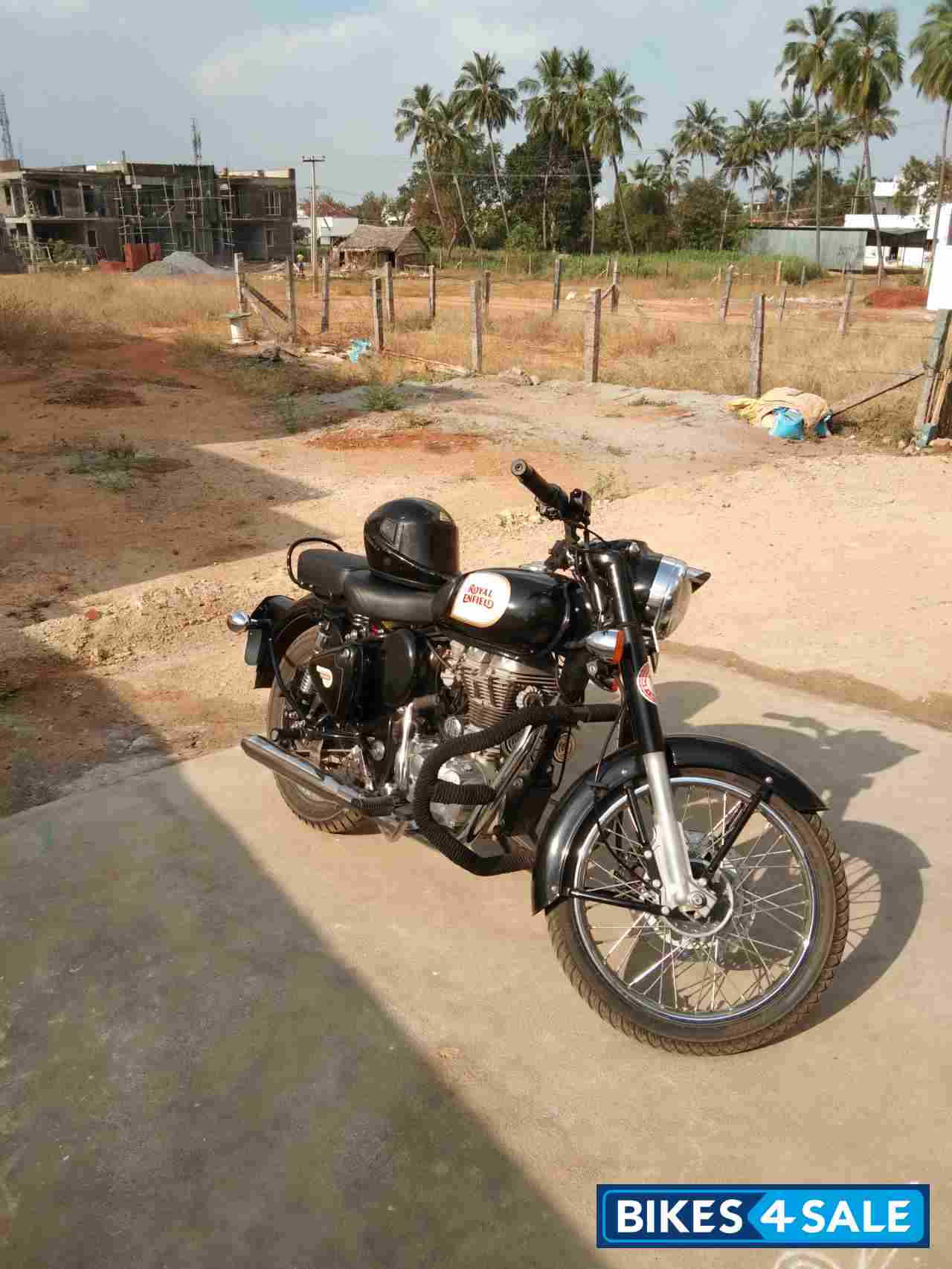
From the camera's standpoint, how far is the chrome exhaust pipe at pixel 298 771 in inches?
121

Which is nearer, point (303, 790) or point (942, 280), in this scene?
point (303, 790)

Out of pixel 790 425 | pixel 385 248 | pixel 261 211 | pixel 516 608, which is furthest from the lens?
pixel 261 211

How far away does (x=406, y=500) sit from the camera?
10.5 feet

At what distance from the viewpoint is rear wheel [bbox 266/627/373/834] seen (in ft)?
11.1

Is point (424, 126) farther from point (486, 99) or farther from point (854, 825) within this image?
point (854, 825)

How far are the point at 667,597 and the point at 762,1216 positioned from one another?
133cm

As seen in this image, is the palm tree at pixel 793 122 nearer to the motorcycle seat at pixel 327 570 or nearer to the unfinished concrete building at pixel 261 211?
the unfinished concrete building at pixel 261 211

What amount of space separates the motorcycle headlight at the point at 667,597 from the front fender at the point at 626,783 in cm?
29

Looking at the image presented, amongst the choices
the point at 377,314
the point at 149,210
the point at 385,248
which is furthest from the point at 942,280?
the point at 149,210

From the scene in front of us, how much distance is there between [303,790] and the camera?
3436mm

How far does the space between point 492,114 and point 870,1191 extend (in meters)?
70.7

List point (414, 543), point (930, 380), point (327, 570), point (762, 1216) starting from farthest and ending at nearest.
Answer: point (930, 380), point (327, 570), point (414, 543), point (762, 1216)

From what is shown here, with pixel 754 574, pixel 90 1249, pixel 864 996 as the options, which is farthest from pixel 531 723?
pixel 754 574

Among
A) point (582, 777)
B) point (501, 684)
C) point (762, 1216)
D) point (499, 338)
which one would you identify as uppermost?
point (501, 684)
